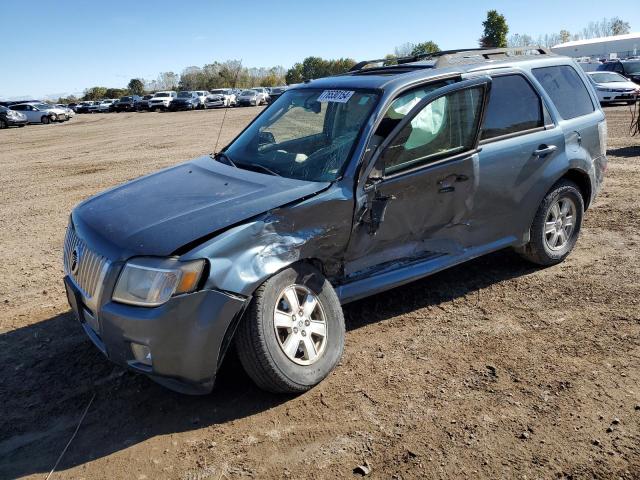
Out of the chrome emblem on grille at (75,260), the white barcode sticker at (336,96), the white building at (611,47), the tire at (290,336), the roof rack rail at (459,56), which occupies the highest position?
the white building at (611,47)

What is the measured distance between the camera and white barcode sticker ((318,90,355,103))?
4.14 m

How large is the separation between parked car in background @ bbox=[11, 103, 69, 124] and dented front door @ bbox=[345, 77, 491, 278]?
40.9 m

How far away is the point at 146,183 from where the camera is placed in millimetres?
4055

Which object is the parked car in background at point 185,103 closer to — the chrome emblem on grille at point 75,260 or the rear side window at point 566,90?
the rear side window at point 566,90

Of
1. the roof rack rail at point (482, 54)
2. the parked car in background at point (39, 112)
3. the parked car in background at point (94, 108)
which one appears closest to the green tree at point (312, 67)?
the parked car in background at point (94, 108)

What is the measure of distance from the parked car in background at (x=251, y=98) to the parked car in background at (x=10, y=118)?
62.8 ft

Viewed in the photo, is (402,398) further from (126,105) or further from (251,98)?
(126,105)

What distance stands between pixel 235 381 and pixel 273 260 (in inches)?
36.5

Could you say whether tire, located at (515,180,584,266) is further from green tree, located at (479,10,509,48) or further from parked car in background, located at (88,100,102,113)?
green tree, located at (479,10,509,48)

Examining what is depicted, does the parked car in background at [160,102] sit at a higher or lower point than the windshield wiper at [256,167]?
higher

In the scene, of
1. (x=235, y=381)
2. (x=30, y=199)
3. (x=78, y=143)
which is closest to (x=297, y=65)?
(x=78, y=143)

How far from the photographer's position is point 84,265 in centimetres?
331

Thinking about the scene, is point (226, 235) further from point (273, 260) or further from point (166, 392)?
point (166, 392)

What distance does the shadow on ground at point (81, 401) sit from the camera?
3.01 m
